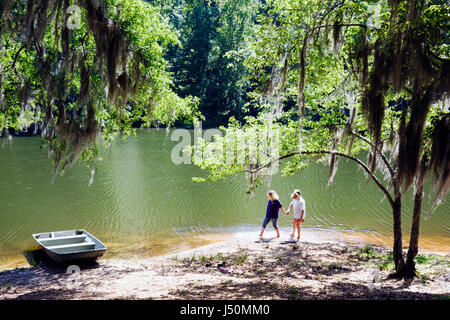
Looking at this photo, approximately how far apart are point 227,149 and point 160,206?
27.6 ft

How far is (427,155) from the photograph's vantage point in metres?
5.42

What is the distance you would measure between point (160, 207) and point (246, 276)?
8956 mm

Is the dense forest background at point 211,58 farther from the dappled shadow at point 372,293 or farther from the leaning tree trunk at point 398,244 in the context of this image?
the dappled shadow at point 372,293

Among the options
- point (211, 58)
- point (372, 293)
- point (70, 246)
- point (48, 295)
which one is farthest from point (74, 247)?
point (211, 58)

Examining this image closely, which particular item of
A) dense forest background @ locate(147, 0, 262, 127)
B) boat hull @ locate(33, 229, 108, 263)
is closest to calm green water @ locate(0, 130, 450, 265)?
boat hull @ locate(33, 229, 108, 263)

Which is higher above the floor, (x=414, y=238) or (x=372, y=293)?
(x=414, y=238)

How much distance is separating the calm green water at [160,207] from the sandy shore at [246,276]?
95.0 inches

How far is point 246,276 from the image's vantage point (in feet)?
24.3

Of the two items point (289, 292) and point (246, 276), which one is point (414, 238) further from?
point (246, 276)

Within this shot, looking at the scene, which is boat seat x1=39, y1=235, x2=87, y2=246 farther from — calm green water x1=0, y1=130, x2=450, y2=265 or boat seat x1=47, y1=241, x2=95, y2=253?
calm green water x1=0, y1=130, x2=450, y2=265

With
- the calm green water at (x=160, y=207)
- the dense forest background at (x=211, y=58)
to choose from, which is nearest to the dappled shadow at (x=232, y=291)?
the calm green water at (x=160, y=207)

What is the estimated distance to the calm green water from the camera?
41.1 feet

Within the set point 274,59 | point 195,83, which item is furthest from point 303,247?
point 195,83

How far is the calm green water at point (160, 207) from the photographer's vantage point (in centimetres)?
1254
